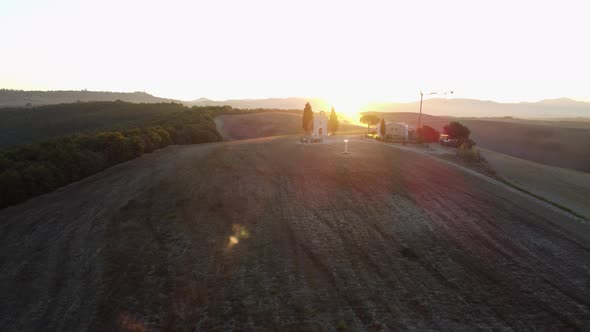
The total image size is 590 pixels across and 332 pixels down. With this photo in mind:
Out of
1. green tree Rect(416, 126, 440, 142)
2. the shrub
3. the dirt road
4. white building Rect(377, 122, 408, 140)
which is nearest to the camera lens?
the dirt road

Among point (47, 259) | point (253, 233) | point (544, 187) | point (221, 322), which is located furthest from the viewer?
point (544, 187)

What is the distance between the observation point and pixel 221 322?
40.7 feet

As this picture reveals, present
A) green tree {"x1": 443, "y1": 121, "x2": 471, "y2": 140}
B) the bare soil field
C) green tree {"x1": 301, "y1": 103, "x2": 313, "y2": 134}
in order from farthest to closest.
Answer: the bare soil field → green tree {"x1": 301, "y1": 103, "x2": 313, "y2": 134} → green tree {"x1": 443, "y1": 121, "x2": 471, "y2": 140}

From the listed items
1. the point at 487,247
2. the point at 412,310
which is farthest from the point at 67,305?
the point at 487,247

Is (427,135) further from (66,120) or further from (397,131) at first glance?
(66,120)

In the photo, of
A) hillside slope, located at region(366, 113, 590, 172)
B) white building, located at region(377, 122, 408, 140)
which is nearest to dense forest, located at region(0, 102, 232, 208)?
white building, located at region(377, 122, 408, 140)

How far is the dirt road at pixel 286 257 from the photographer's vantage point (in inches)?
513

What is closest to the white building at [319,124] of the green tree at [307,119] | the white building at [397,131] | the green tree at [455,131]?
the green tree at [307,119]

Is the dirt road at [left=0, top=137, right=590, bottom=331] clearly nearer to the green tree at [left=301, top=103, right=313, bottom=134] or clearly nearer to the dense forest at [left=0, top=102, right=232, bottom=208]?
the dense forest at [left=0, top=102, right=232, bottom=208]

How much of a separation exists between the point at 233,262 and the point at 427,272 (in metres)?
8.93

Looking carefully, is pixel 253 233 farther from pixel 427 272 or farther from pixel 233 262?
pixel 427 272

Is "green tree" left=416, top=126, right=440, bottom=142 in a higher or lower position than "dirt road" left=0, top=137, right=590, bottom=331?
higher

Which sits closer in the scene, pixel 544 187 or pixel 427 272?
pixel 427 272

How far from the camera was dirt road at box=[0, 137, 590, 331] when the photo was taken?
1304cm
